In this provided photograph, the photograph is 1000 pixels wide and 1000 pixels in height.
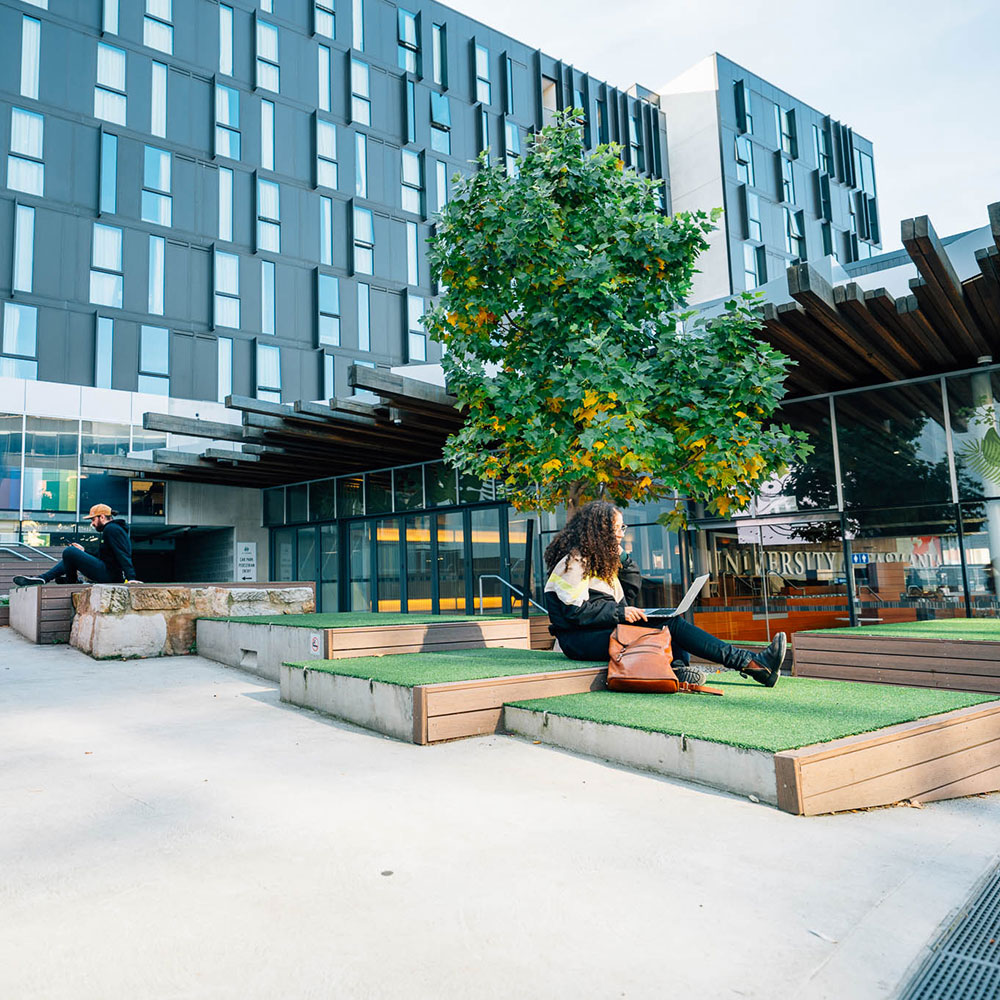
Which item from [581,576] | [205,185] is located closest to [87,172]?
[205,185]

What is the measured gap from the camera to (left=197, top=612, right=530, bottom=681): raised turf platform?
7492mm

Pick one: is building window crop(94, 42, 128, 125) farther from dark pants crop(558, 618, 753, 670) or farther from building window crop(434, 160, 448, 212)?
dark pants crop(558, 618, 753, 670)

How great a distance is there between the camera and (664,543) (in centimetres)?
1230

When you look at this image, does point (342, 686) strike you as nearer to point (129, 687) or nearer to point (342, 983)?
point (129, 687)

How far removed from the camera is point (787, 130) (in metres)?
35.0

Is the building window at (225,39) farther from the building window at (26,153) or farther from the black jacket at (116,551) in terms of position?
the black jacket at (116,551)

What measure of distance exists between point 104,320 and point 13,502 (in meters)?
5.39

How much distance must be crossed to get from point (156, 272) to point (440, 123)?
470 inches

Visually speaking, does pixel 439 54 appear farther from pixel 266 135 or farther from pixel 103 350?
pixel 103 350

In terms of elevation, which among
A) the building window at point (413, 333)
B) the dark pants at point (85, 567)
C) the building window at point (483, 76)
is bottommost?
the dark pants at point (85, 567)

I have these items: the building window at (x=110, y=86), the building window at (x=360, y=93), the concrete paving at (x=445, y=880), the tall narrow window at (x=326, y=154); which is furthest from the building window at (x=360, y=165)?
the concrete paving at (x=445, y=880)

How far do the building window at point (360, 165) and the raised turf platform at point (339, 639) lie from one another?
2072 centimetres

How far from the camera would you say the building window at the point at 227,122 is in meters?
24.2

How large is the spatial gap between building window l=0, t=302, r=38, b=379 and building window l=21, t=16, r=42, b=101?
5.97 m
